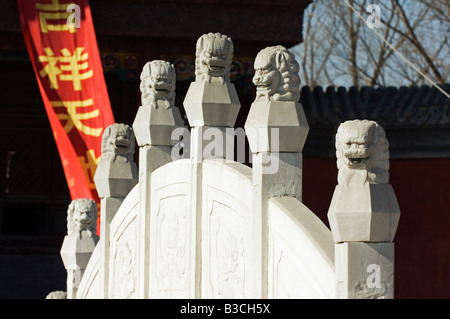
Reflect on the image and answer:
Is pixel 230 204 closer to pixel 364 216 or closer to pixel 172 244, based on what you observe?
pixel 172 244

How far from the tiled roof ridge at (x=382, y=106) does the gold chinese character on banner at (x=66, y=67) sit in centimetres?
350

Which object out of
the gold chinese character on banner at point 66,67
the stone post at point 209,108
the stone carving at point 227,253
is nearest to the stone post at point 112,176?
the stone post at point 209,108

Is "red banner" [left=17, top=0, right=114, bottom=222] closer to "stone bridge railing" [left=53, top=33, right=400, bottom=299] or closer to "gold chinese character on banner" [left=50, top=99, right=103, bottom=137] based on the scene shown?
"gold chinese character on banner" [left=50, top=99, right=103, bottom=137]

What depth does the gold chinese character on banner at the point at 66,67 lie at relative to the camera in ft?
28.2

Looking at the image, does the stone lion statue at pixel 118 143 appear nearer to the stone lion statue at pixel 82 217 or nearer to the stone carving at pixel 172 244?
the stone lion statue at pixel 82 217

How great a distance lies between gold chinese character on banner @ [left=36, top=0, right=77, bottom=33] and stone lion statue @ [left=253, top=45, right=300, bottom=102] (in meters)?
4.85

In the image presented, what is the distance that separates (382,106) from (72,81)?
13.7ft

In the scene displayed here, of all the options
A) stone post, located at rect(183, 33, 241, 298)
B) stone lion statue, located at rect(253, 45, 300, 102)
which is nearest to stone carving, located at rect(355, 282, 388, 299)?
stone lion statue, located at rect(253, 45, 300, 102)

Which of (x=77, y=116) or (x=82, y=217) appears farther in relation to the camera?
(x=77, y=116)

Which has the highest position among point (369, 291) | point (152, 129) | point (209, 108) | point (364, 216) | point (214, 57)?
point (214, 57)

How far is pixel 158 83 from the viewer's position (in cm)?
547

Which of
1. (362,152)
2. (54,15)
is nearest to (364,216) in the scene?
(362,152)

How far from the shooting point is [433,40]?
61.6 feet

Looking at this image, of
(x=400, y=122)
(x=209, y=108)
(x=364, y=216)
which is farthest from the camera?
(x=400, y=122)
